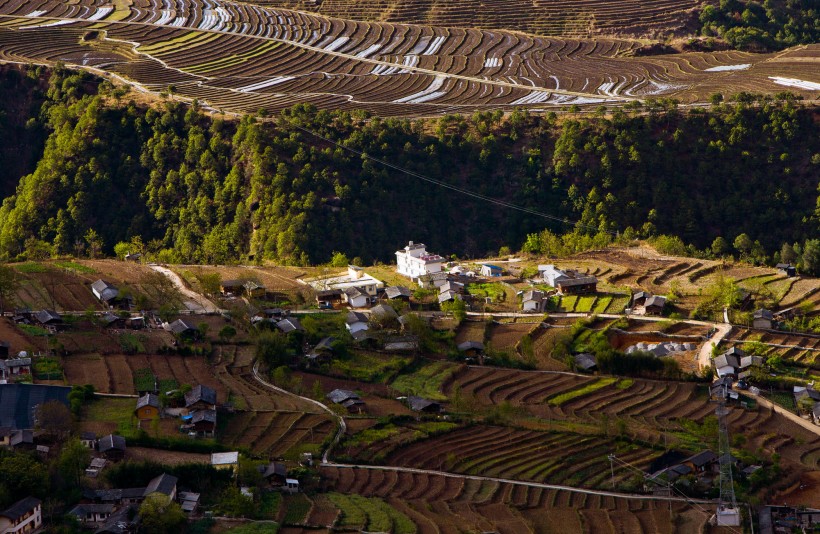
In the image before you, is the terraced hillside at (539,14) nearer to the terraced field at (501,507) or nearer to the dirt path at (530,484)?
the dirt path at (530,484)

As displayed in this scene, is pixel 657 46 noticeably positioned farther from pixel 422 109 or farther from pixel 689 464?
pixel 689 464

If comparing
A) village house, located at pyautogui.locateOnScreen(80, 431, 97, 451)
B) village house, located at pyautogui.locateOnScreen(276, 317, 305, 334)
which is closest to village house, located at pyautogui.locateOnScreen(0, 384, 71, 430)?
village house, located at pyautogui.locateOnScreen(80, 431, 97, 451)

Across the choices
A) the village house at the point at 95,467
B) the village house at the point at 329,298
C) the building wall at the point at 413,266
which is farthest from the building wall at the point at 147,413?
the building wall at the point at 413,266

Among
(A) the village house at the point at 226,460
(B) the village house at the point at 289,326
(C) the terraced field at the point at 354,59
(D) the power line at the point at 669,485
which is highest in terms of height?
(C) the terraced field at the point at 354,59

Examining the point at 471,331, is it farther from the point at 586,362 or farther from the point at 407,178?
the point at 407,178

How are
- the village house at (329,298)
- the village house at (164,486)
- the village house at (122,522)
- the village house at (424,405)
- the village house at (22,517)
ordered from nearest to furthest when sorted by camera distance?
the village house at (22,517) < the village house at (122,522) < the village house at (164,486) < the village house at (424,405) < the village house at (329,298)

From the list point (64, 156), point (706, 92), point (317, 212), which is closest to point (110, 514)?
point (317, 212)
